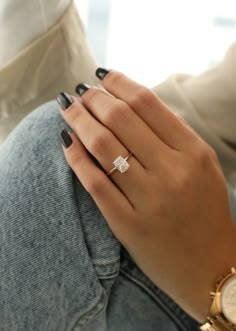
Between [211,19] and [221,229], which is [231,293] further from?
[211,19]

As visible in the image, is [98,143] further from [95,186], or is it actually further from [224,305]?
[224,305]

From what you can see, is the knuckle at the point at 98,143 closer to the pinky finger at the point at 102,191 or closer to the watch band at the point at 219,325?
the pinky finger at the point at 102,191

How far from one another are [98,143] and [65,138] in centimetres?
4

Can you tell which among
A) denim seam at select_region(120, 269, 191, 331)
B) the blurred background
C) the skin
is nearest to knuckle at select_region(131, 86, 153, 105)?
the skin

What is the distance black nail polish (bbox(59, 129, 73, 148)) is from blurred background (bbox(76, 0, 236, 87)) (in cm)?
84

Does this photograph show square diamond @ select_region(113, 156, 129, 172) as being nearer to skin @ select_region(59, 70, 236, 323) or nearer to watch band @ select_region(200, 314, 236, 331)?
skin @ select_region(59, 70, 236, 323)

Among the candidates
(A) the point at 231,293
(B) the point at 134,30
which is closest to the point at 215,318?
(A) the point at 231,293

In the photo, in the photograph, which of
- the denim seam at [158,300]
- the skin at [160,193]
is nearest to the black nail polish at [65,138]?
Answer: the skin at [160,193]

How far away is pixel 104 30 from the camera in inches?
56.2

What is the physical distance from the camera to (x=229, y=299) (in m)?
0.52

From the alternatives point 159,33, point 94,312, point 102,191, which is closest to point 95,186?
point 102,191

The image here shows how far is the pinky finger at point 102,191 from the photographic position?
497 millimetres

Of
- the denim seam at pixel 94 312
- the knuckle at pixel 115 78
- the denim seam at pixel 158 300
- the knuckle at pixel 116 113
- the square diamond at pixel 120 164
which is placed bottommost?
the denim seam at pixel 158 300

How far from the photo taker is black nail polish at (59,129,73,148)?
0.52 m
